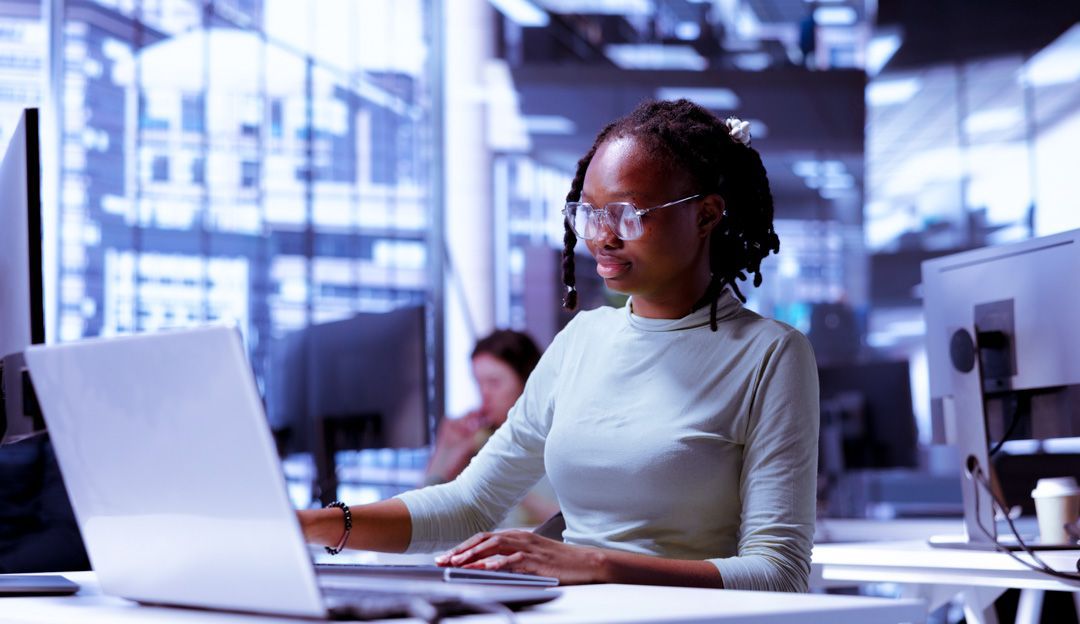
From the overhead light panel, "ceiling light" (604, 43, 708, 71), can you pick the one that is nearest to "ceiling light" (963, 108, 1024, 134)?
"ceiling light" (604, 43, 708, 71)

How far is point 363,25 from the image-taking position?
17.8 ft

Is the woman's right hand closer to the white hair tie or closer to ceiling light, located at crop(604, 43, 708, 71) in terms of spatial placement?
the white hair tie

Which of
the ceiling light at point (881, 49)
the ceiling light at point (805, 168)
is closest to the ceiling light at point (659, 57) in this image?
the ceiling light at point (805, 168)

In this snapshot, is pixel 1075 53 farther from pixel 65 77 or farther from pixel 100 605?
pixel 100 605

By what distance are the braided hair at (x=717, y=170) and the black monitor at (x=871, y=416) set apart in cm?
229

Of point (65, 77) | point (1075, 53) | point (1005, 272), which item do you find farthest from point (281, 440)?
point (1075, 53)

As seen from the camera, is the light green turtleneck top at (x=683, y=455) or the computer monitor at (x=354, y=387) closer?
→ the light green turtleneck top at (x=683, y=455)

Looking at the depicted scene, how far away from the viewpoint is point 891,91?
6.85m

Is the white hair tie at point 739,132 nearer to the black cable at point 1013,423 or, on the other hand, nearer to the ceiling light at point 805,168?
the black cable at point 1013,423

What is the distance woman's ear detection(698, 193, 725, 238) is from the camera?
1.67 m

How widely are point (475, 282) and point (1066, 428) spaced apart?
4299mm

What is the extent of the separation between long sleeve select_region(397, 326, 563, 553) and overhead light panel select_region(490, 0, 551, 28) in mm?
4963

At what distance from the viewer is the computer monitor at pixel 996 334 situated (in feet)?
6.91

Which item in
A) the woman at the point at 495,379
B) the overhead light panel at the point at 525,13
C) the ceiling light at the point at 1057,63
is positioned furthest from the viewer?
the overhead light panel at the point at 525,13
